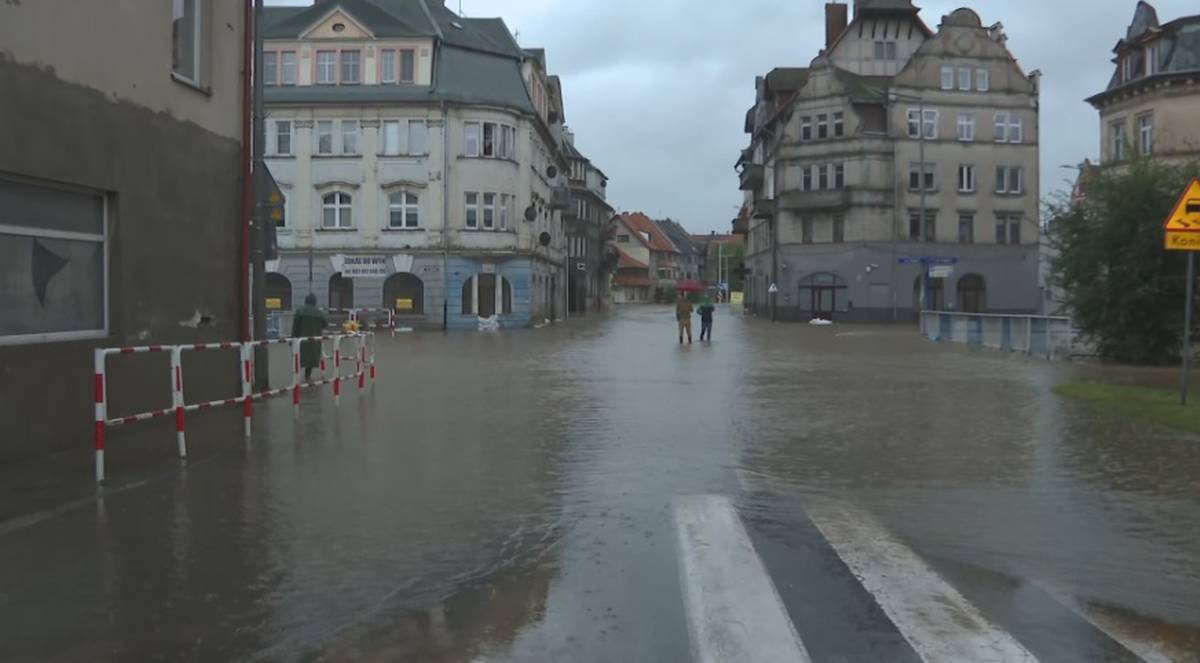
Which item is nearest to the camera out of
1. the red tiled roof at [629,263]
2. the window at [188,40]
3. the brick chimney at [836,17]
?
the window at [188,40]

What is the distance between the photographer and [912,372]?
21031 mm

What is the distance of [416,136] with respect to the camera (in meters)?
46.9

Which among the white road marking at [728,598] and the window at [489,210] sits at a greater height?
the window at [489,210]

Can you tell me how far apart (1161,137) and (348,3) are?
3419 cm

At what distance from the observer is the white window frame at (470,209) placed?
155ft

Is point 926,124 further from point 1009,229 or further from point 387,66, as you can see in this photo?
point 387,66

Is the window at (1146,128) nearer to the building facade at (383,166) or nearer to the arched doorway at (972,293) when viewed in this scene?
the arched doorway at (972,293)

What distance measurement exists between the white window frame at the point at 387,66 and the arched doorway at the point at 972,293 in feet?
108

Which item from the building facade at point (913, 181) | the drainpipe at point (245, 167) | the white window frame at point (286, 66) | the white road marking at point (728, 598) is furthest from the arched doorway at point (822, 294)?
the white road marking at point (728, 598)

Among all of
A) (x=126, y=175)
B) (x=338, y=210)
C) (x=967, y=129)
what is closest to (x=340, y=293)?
(x=338, y=210)

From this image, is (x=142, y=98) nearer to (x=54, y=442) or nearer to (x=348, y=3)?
(x=54, y=442)

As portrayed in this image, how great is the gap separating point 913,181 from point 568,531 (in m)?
56.4

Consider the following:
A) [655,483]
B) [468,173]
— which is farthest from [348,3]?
[655,483]

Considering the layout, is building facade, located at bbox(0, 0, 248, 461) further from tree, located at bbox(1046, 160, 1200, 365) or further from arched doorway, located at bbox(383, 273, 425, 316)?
arched doorway, located at bbox(383, 273, 425, 316)
